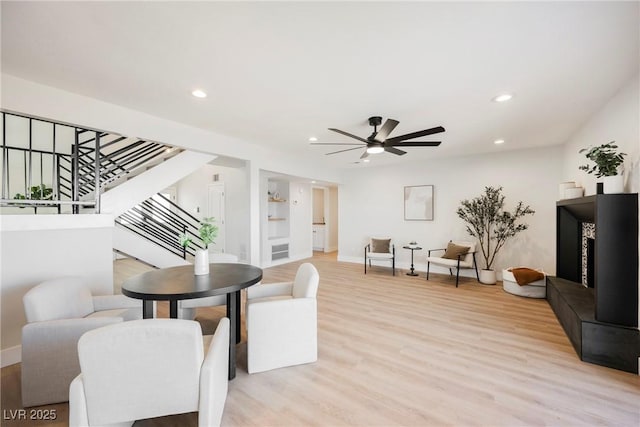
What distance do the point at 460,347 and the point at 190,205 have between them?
7634mm

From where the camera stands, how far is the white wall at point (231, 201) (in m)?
6.60

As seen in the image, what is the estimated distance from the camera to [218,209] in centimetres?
723

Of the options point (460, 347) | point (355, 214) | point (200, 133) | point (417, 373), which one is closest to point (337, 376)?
point (417, 373)

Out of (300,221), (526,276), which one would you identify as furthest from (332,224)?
(526,276)

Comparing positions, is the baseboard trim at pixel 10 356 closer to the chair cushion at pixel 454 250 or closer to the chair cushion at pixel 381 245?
the chair cushion at pixel 381 245

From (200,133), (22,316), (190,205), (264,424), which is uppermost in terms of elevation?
(200,133)

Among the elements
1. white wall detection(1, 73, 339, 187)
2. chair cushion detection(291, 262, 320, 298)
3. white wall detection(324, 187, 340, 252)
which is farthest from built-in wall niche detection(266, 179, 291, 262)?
chair cushion detection(291, 262, 320, 298)

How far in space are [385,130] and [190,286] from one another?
2.54m

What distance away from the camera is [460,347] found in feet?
9.02

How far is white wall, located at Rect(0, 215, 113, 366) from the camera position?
8.00ft

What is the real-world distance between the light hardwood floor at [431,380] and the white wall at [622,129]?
5.64 feet

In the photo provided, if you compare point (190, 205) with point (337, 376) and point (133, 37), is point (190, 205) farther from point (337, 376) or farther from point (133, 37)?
point (337, 376)

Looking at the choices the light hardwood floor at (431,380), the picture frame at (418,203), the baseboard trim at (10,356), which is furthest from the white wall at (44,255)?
the picture frame at (418,203)

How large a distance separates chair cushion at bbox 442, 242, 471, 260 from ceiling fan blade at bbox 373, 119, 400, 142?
327 cm
